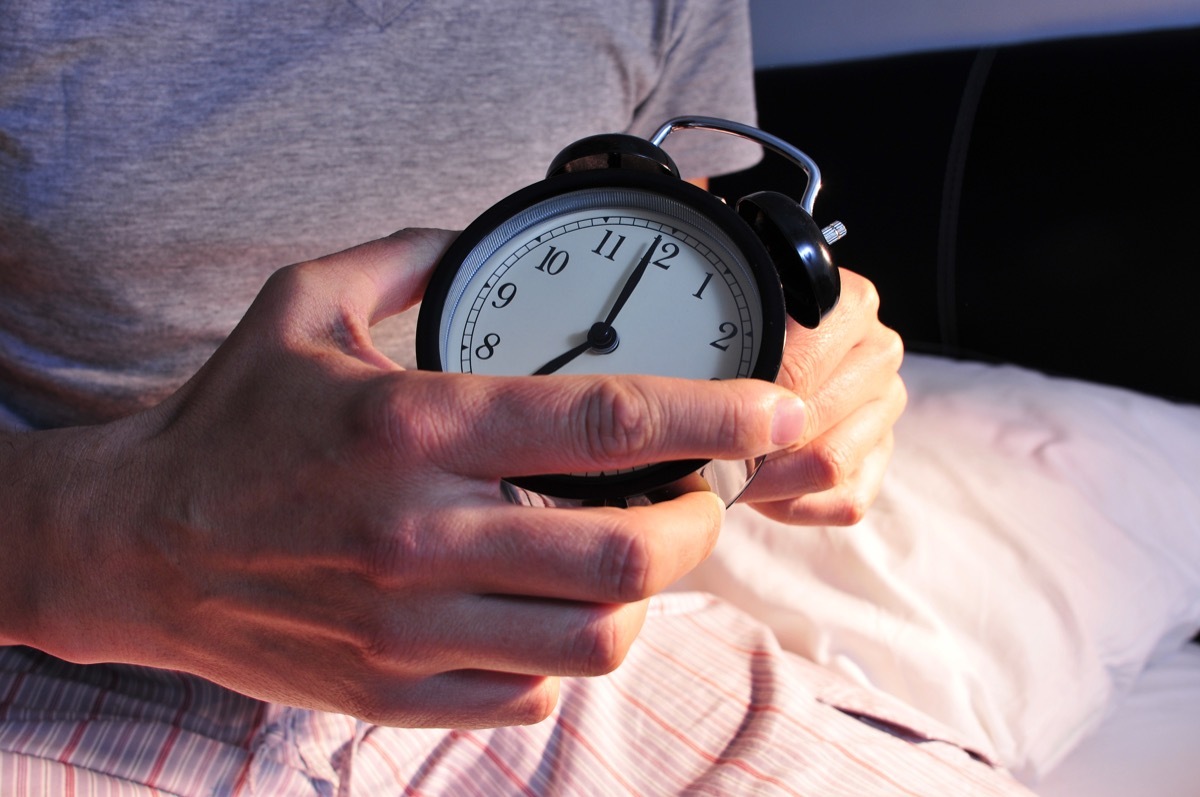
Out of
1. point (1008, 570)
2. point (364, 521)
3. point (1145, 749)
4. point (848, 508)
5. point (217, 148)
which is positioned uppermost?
point (217, 148)

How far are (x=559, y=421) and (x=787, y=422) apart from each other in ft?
0.50

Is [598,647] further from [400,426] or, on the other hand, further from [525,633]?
[400,426]

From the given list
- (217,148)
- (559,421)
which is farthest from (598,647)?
(217,148)

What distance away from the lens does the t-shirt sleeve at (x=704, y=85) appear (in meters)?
1.39

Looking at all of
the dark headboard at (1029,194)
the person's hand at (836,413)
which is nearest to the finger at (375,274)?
the person's hand at (836,413)

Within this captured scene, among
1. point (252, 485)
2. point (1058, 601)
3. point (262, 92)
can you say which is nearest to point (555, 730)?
point (252, 485)

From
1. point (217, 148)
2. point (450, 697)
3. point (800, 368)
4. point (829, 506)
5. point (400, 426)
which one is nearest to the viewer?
point (400, 426)

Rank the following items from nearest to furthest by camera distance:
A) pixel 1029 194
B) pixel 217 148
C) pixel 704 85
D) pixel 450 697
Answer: pixel 450 697 < pixel 217 148 < pixel 704 85 < pixel 1029 194

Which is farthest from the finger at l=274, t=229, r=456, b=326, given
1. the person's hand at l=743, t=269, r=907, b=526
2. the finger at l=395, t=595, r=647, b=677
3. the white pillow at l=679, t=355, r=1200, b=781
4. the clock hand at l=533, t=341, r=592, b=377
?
the white pillow at l=679, t=355, r=1200, b=781

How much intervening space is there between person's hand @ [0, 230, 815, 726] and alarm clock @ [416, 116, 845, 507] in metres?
0.05

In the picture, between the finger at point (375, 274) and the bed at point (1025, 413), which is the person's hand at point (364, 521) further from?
the bed at point (1025, 413)

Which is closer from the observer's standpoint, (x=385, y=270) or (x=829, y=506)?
(x=385, y=270)

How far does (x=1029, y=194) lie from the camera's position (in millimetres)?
1712

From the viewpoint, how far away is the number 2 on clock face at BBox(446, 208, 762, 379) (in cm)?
71
